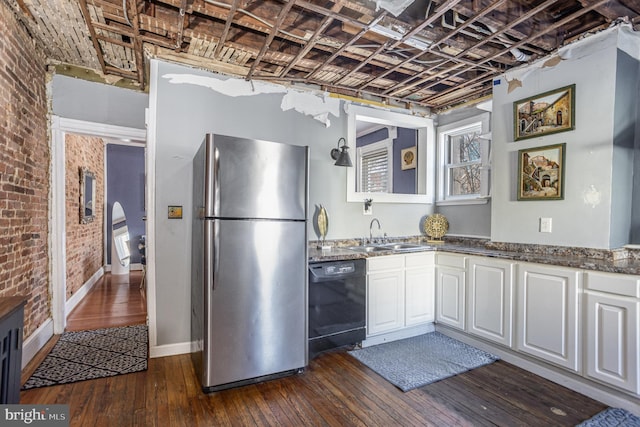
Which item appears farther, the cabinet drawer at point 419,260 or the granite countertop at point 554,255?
the cabinet drawer at point 419,260

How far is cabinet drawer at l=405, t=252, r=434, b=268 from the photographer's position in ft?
10.4

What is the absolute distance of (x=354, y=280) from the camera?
9.36ft

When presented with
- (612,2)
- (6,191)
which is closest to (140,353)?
(6,191)

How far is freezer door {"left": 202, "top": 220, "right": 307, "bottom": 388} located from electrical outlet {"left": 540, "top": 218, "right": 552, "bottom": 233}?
205cm

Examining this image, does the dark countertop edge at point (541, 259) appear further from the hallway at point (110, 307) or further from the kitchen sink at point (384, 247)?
the hallway at point (110, 307)

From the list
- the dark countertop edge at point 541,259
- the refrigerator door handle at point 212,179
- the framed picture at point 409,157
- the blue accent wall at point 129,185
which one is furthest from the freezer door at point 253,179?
the blue accent wall at point 129,185

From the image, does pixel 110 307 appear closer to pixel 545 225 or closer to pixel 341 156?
pixel 341 156

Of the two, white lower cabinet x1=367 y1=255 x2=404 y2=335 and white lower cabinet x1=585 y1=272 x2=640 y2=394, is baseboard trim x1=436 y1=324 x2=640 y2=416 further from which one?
white lower cabinet x1=367 y1=255 x2=404 y2=335

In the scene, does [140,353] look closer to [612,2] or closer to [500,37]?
[500,37]

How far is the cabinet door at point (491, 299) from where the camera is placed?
267 cm

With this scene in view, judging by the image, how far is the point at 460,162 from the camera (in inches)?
155

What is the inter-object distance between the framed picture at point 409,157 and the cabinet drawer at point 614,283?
2.55 m

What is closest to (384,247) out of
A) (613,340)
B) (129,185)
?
(613,340)

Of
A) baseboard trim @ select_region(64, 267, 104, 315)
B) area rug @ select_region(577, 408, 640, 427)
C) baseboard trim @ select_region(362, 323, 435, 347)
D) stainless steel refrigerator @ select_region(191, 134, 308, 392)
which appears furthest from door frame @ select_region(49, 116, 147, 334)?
area rug @ select_region(577, 408, 640, 427)
